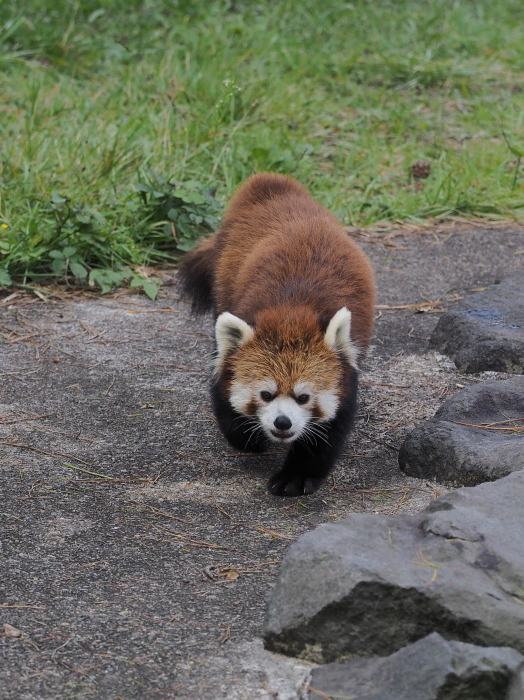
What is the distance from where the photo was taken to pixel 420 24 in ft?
31.5

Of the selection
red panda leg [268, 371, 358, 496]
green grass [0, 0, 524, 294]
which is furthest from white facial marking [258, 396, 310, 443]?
green grass [0, 0, 524, 294]

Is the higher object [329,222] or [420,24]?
[420,24]

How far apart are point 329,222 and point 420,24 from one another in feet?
20.9

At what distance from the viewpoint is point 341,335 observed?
338cm

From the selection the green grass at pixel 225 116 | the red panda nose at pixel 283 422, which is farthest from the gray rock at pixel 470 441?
the green grass at pixel 225 116

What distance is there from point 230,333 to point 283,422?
420 millimetres

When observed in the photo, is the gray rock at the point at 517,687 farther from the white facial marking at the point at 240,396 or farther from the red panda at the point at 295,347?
the white facial marking at the point at 240,396

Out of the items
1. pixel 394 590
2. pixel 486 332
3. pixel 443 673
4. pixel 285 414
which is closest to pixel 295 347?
pixel 285 414

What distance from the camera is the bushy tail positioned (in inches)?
184

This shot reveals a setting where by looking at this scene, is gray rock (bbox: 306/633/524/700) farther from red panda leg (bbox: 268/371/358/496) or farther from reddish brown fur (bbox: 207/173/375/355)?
reddish brown fur (bbox: 207/173/375/355)

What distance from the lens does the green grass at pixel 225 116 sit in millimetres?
5812

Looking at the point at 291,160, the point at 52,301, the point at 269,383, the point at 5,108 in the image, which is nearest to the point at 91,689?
the point at 269,383

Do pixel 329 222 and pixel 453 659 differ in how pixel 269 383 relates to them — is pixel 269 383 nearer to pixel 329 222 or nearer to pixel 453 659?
pixel 329 222

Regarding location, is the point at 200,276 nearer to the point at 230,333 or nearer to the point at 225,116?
the point at 230,333
